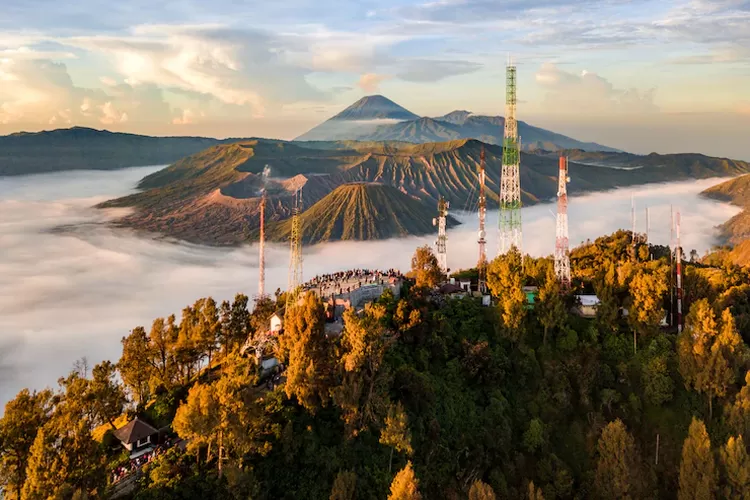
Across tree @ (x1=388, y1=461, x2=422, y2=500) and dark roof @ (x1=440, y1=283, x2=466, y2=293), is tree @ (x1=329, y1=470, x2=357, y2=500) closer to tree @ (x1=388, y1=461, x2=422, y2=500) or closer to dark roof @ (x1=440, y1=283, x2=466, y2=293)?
tree @ (x1=388, y1=461, x2=422, y2=500)

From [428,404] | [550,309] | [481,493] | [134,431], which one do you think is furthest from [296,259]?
[481,493]

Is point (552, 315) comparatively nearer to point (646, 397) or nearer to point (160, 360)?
point (646, 397)

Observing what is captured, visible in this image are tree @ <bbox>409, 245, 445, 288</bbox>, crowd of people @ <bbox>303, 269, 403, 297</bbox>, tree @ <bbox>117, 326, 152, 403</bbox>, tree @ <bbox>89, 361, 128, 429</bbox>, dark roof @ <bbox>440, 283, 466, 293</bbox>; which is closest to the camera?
tree @ <bbox>89, 361, 128, 429</bbox>

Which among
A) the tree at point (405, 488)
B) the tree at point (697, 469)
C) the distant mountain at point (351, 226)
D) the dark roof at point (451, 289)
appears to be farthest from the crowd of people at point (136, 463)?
the distant mountain at point (351, 226)

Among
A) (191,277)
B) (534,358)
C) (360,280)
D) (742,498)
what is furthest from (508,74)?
(191,277)

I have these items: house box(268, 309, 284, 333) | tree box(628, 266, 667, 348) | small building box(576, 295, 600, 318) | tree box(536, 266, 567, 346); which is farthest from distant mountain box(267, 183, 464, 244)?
house box(268, 309, 284, 333)

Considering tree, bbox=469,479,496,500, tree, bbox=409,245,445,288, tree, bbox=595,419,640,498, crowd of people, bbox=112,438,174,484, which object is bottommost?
tree, bbox=595,419,640,498
